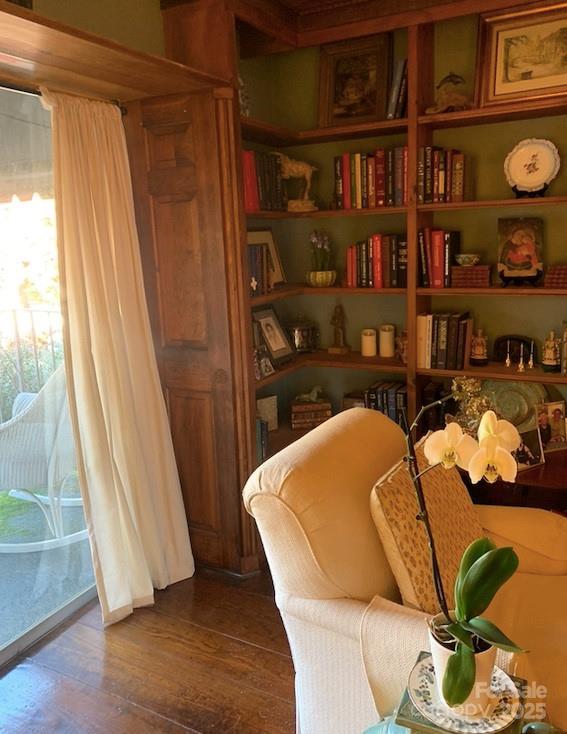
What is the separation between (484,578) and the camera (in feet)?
3.76

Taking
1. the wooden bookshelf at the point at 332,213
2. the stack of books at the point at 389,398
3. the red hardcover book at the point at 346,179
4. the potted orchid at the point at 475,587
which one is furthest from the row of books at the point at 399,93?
the potted orchid at the point at 475,587

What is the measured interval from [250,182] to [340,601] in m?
1.83

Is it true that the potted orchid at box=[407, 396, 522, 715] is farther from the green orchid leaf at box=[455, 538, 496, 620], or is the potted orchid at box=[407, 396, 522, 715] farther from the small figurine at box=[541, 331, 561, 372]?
the small figurine at box=[541, 331, 561, 372]

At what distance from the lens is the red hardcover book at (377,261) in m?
2.94

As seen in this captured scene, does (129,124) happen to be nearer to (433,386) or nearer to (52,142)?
(52,142)

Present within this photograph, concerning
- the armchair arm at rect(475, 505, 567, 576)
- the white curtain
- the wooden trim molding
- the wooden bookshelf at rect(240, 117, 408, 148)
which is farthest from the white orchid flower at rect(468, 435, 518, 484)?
the wooden bookshelf at rect(240, 117, 408, 148)

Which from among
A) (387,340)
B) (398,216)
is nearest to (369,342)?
(387,340)

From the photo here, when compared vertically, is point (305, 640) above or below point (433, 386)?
below

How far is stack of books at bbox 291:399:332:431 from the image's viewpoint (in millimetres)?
3215

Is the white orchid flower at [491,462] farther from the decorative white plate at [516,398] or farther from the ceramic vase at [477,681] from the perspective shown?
the decorative white plate at [516,398]

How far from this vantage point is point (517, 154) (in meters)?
2.65

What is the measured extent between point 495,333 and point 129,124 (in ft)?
6.07

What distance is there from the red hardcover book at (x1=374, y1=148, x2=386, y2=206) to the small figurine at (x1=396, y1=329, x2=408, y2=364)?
0.63 m

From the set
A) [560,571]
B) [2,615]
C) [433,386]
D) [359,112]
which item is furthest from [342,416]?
[359,112]
